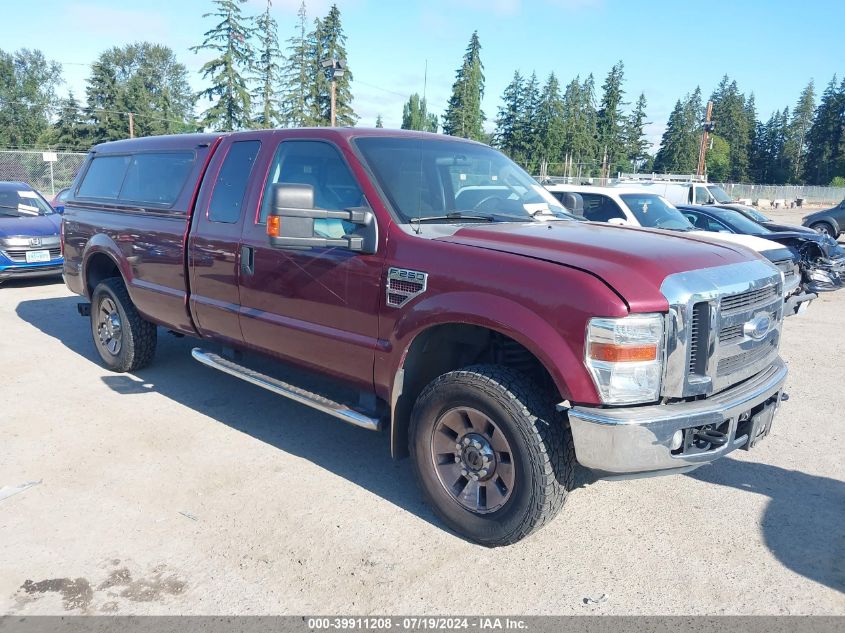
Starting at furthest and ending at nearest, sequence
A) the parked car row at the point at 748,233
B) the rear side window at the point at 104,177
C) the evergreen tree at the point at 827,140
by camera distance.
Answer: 1. the evergreen tree at the point at 827,140
2. the parked car row at the point at 748,233
3. the rear side window at the point at 104,177

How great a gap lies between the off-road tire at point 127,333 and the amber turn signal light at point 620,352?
14.2 feet

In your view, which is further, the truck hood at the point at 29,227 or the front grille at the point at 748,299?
the truck hood at the point at 29,227

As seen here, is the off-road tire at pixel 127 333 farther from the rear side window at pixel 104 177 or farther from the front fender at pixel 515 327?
the front fender at pixel 515 327

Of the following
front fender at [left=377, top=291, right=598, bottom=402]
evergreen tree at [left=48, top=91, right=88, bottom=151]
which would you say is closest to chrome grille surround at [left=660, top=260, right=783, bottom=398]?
front fender at [left=377, top=291, right=598, bottom=402]

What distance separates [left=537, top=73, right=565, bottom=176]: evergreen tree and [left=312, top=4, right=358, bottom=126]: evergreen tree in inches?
1049

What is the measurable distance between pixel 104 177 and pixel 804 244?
10350mm

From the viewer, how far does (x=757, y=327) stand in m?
3.34

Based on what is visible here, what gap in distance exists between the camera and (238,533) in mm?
3447

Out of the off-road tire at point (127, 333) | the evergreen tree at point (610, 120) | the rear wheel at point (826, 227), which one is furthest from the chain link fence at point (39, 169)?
the evergreen tree at point (610, 120)

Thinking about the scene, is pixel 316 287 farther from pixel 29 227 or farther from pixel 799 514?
pixel 29 227

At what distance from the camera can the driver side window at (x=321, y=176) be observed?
3836 millimetres

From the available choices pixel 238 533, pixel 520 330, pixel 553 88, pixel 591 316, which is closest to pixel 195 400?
pixel 238 533

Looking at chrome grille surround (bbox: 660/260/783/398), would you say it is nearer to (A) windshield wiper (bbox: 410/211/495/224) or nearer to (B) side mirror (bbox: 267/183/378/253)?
(A) windshield wiper (bbox: 410/211/495/224)

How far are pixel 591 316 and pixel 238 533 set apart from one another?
2.11 metres
